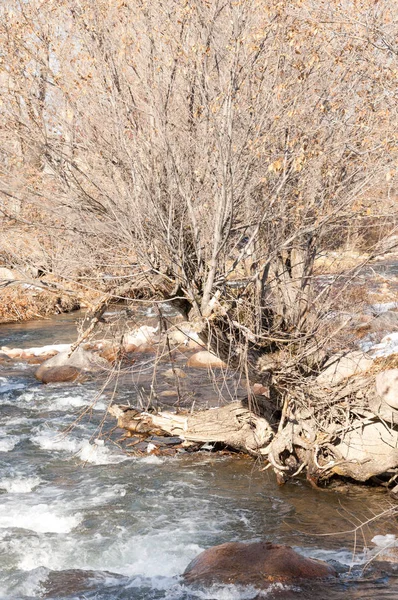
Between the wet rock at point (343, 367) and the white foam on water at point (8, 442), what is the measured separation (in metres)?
3.86

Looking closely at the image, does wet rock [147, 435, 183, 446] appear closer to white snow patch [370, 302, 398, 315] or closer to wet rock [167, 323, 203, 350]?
wet rock [167, 323, 203, 350]

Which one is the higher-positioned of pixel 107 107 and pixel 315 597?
pixel 107 107

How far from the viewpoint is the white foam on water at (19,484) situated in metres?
7.38

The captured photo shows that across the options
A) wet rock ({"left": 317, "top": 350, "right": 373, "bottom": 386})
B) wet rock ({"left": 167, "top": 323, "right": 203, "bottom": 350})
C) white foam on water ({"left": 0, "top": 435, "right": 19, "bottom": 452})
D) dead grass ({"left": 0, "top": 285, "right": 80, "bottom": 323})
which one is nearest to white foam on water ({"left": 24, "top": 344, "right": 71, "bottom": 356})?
wet rock ({"left": 167, "top": 323, "right": 203, "bottom": 350})

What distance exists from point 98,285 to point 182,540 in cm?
264

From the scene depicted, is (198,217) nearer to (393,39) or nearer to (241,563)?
(393,39)

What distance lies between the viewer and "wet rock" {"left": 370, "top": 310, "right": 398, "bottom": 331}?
32.2 feet

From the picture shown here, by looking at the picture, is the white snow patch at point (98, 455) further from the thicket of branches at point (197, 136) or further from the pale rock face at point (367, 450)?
the pale rock face at point (367, 450)

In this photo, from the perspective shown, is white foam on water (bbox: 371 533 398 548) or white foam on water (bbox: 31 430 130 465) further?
white foam on water (bbox: 31 430 130 465)

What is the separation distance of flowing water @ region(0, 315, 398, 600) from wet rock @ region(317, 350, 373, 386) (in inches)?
43.8

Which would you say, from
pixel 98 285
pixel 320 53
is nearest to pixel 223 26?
pixel 320 53

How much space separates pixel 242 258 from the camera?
22.1ft

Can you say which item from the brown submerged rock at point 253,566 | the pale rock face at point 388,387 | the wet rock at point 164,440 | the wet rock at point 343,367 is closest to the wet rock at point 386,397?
the pale rock face at point 388,387

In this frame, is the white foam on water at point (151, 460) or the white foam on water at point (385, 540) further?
the white foam on water at point (151, 460)
